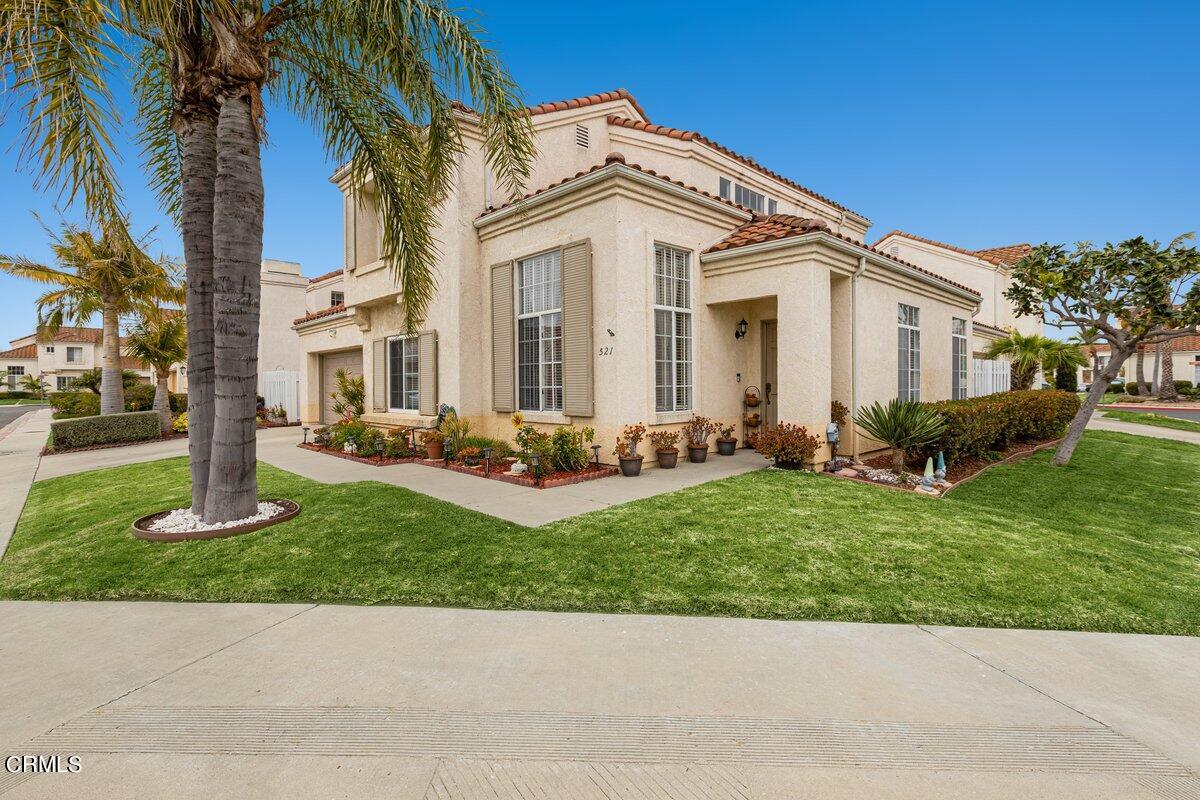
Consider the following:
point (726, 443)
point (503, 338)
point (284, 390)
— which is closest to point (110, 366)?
point (284, 390)

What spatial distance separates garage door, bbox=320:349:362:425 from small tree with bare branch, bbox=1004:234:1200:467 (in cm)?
1783

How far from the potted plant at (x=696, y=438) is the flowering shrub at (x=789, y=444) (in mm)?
1164

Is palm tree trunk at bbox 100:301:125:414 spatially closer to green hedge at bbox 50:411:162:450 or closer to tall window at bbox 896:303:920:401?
green hedge at bbox 50:411:162:450

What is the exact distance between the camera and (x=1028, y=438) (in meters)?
12.7

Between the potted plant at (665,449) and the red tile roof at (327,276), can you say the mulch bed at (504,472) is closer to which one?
the potted plant at (665,449)

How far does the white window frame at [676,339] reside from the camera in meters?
9.45

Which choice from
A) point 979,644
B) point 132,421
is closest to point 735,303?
point 979,644

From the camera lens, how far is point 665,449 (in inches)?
367

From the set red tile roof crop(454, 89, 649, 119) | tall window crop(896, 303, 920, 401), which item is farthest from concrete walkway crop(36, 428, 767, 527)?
red tile roof crop(454, 89, 649, 119)

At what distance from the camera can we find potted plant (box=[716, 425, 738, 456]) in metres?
10.5

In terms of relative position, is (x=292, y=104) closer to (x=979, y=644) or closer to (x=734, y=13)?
(x=979, y=644)

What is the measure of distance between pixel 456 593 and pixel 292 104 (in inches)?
285

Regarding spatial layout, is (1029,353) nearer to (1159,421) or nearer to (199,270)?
(1159,421)

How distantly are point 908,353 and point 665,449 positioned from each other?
6400 millimetres
